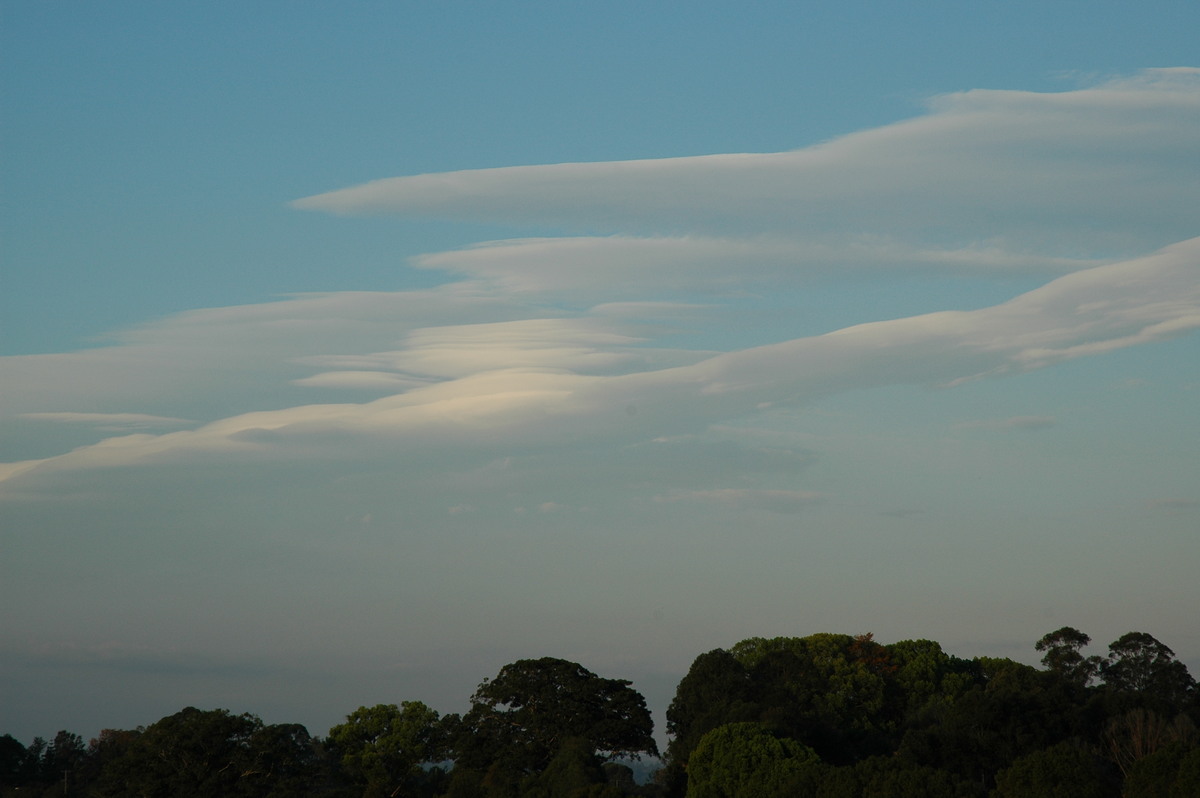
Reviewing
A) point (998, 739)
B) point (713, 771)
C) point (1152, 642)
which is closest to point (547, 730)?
point (713, 771)

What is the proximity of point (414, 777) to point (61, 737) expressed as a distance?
5641 centimetres

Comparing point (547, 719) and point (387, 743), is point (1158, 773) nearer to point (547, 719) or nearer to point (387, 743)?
point (547, 719)

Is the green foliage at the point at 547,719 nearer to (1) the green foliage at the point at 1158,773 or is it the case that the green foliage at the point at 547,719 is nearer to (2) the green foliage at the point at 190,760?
(2) the green foliage at the point at 190,760

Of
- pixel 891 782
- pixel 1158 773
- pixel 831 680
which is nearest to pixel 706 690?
pixel 831 680

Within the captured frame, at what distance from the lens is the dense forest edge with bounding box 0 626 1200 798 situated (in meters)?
47.3

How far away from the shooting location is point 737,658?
98812 millimetres

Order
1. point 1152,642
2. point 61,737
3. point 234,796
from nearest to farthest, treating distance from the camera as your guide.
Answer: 1. point 234,796
2. point 1152,642
3. point 61,737

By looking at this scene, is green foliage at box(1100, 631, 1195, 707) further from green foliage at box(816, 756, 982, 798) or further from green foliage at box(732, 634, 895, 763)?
green foliage at box(816, 756, 982, 798)

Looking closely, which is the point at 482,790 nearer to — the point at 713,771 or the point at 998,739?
the point at 713,771

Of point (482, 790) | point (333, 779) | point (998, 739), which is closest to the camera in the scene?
point (998, 739)

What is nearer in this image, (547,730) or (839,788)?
(839,788)

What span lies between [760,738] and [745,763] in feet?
5.72

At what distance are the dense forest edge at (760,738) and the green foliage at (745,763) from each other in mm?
101

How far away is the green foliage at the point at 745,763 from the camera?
5400 cm
